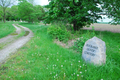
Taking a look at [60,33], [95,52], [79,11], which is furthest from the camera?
[79,11]

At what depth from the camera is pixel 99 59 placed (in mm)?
3348

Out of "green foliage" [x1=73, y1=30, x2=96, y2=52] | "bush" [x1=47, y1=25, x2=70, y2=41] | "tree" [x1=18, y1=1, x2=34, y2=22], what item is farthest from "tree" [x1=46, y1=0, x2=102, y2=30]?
"tree" [x1=18, y1=1, x2=34, y2=22]

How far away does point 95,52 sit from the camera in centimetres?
349

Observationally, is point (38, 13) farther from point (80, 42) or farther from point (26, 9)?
point (80, 42)

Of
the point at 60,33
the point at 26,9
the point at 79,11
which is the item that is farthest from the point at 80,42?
the point at 26,9

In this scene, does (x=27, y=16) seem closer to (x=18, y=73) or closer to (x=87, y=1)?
(x=87, y=1)

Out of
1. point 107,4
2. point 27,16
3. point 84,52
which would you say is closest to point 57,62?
point 84,52

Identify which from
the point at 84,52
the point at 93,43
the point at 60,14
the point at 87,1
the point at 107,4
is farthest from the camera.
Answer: the point at 60,14

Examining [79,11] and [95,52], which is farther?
[79,11]

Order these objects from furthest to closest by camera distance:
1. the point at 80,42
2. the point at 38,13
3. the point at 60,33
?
the point at 38,13, the point at 60,33, the point at 80,42

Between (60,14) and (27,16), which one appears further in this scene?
(27,16)

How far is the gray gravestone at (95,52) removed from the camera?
3.35 m

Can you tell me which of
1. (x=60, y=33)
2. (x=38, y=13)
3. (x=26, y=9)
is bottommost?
(x=60, y=33)

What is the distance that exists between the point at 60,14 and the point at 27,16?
94.1 feet
